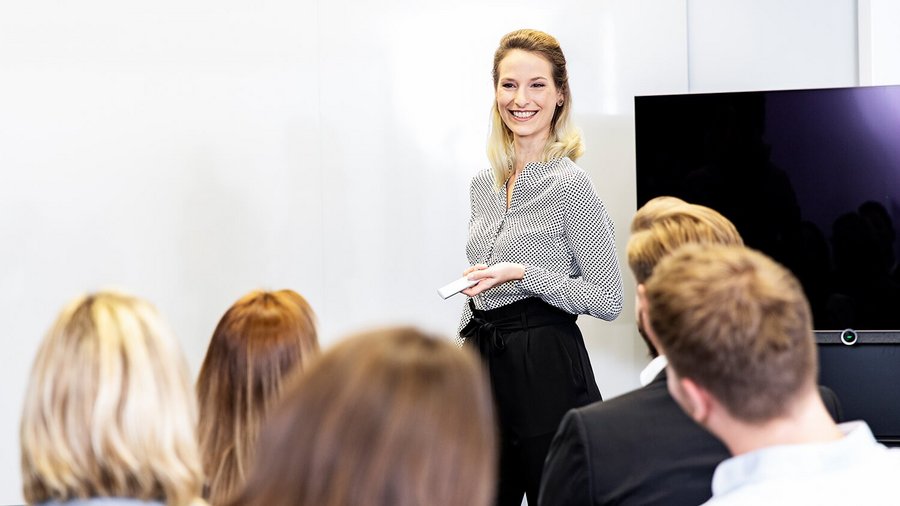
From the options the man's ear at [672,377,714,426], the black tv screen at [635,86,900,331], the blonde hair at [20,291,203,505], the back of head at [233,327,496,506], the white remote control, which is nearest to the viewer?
the back of head at [233,327,496,506]

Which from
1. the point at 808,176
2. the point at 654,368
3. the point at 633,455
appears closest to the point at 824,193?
the point at 808,176

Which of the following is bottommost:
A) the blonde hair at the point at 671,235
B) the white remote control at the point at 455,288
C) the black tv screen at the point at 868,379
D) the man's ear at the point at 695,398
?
the black tv screen at the point at 868,379

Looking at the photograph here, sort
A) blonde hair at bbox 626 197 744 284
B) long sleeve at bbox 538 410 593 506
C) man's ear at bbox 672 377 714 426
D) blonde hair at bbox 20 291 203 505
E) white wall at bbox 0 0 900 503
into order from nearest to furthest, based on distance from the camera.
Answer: blonde hair at bbox 20 291 203 505, man's ear at bbox 672 377 714 426, long sleeve at bbox 538 410 593 506, blonde hair at bbox 626 197 744 284, white wall at bbox 0 0 900 503

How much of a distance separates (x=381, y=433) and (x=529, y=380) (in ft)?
6.47

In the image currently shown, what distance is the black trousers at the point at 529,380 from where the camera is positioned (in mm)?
2826

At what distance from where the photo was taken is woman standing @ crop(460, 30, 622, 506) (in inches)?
111

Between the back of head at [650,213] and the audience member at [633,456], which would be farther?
the back of head at [650,213]

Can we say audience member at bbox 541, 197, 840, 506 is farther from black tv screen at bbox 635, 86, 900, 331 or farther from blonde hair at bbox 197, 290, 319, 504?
black tv screen at bbox 635, 86, 900, 331

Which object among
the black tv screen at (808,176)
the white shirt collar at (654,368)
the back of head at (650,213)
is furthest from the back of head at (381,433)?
the black tv screen at (808,176)

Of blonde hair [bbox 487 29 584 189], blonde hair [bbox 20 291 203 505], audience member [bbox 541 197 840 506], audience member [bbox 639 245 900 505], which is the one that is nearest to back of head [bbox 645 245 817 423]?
audience member [bbox 639 245 900 505]

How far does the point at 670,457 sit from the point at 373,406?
97 centimetres

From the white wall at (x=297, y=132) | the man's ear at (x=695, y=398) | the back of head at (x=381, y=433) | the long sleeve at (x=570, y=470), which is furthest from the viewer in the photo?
the white wall at (x=297, y=132)

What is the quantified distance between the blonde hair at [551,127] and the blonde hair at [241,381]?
1.43 meters

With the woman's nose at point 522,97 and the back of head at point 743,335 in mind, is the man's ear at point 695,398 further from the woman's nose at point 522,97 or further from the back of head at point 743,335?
the woman's nose at point 522,97
